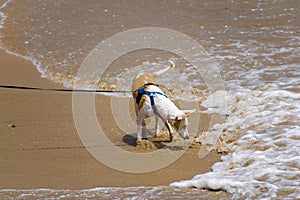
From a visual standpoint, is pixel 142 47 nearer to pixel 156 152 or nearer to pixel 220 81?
pixel 220 81

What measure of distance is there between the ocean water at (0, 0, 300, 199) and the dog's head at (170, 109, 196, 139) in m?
0.61

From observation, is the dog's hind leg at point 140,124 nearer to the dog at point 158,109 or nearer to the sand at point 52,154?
the dog at point 158,109

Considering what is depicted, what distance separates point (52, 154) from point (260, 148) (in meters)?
2.62

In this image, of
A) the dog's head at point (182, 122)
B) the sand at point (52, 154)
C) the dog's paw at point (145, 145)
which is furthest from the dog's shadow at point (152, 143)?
the dog's head at point (182, 122)

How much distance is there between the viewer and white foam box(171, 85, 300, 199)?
5332mm

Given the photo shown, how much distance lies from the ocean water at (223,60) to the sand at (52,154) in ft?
1.00

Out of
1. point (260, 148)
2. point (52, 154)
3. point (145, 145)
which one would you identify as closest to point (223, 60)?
point (145, 145)

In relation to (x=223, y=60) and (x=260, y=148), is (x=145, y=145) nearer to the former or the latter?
(x=260, y=148)

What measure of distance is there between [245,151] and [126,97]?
9.29 ft

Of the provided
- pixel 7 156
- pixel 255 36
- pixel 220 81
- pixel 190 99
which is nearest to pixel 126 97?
pixel 190 99

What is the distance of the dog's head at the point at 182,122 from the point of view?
6.40 m

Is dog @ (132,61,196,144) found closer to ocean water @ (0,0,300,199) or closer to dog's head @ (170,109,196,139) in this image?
dog's head @ (170,109,196,139)

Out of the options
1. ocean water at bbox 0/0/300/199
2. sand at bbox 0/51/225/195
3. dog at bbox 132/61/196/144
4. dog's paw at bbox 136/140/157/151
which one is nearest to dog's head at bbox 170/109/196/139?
dog at bbox 132/61/196/144

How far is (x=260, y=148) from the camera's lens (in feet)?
21.1
